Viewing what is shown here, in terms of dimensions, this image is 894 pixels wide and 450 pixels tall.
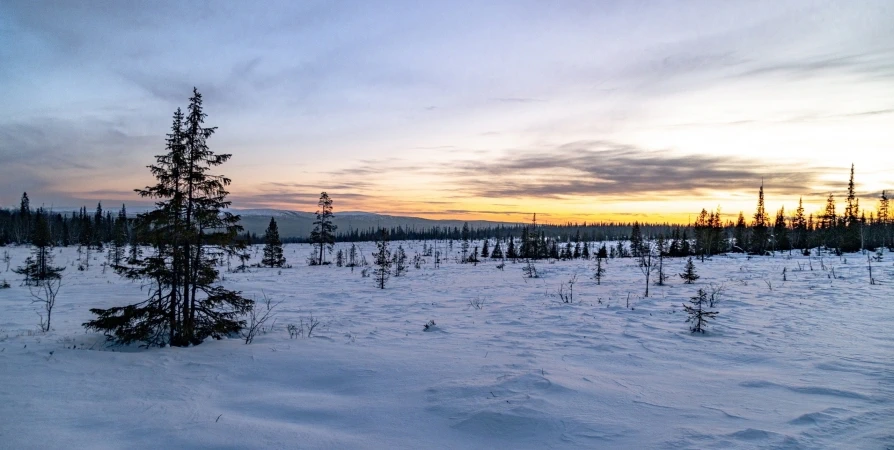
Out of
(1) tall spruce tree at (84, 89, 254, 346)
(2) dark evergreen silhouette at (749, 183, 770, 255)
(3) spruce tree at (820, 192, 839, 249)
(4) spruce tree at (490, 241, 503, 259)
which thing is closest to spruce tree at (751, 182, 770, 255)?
(2) dark evergreen silhouette at (749, 183, 770, 255)

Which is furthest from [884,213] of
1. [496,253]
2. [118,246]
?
[118,246]

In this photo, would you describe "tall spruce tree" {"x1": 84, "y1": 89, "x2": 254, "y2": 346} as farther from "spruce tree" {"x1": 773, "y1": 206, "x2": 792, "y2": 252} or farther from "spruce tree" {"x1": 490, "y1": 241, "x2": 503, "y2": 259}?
"spruce tree" {"x1": 773, "y1": 206, "x2": 792, "y2": 252}

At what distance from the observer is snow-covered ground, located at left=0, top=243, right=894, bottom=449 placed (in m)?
4.61

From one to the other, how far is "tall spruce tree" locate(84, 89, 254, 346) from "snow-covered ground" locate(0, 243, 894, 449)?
0.59 m

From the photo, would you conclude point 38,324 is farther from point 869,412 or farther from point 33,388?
point 869,412

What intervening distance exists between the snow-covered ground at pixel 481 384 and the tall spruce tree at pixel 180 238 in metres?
0.59

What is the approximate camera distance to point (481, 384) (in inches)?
245

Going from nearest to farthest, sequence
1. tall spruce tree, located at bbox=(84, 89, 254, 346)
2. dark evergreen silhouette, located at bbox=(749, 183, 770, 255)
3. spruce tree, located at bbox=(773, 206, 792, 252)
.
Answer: tall spruce tree, located at bbox=(84, 89, 254, 346) < dark evergreen silhouette, located at bbox=(749, 183, 770, 255) < spruce tree, located at bbox=(773, 206, 792, 252)

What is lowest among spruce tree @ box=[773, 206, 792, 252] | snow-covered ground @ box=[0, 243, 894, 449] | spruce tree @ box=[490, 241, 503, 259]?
spruce tree @ box=[490, 241, 503, 259]

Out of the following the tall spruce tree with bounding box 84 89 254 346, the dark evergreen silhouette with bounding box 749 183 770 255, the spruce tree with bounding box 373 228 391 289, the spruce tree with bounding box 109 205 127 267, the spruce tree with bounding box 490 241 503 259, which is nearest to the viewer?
the tall spruce tree with bounding box 84 89 254 346

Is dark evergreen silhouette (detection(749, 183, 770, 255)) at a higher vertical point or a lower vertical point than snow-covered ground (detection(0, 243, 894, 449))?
higher

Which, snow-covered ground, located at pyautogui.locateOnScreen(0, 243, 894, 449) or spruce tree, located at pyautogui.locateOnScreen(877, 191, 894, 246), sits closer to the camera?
snow-covered ground, located at pyautogui.locateOnScreen(0, 243, 894, 449)

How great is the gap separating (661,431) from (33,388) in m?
8.40

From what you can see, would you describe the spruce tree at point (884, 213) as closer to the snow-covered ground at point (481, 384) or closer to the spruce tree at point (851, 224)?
the spruce tree at point (851, 224)
